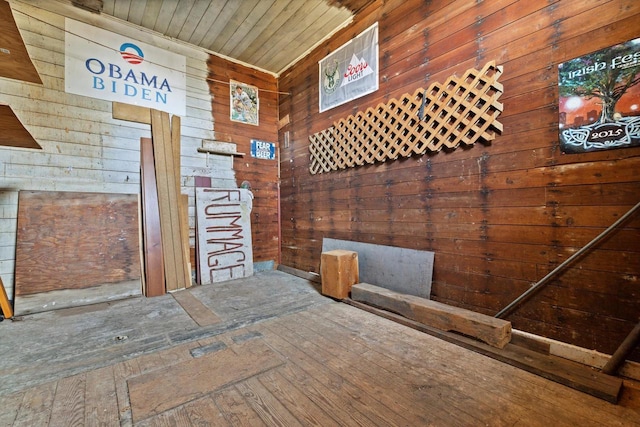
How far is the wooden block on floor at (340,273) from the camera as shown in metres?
2.47

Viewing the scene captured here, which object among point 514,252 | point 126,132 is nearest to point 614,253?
point 514,252

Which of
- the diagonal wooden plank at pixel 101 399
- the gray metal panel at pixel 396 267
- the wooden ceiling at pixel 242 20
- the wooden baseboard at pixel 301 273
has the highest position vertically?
the wooden ceiling at pixel 242 20

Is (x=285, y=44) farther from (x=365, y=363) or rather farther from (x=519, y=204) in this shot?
(x=365, y=363)

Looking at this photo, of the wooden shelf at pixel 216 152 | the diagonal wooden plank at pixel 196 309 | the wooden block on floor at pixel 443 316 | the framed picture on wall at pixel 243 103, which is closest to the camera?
the wooden block on floor at pixel 443 316

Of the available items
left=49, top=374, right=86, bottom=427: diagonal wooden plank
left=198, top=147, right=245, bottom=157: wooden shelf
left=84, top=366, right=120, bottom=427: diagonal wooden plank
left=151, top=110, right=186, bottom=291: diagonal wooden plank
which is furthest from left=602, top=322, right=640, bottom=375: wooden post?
left=198, top=147, right=245, bottom=157: wooden shelf

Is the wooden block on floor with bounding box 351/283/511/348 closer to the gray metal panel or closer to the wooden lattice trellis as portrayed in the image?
the gray metal panel

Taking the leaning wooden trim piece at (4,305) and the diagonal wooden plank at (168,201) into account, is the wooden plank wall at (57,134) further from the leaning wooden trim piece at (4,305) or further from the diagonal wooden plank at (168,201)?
the leaning wooden trim piece at (4,305)

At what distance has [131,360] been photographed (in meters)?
1.55

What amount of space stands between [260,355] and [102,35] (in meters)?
3.60

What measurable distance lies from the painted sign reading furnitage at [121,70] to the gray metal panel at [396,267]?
2832 millimetres

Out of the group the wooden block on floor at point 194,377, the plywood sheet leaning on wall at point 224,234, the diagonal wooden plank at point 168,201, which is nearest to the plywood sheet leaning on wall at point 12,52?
the diagonal wooden plank at point 168,201

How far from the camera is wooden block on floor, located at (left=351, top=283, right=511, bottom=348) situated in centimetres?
160

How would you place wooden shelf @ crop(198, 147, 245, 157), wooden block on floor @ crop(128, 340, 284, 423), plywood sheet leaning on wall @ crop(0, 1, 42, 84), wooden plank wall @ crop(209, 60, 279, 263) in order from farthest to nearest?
1. wooden plank wall @ crop(209, 60, 279, 263)
2. wooden shelf @ crop(198, 147, 245, 157)
3. plywood sheet leaning on wall @ crop(0, 1, 42, 84)
4. wooden block on floor @ crop(128, 340, 284, 423)

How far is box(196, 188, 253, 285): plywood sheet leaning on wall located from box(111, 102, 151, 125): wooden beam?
3.25 feet
